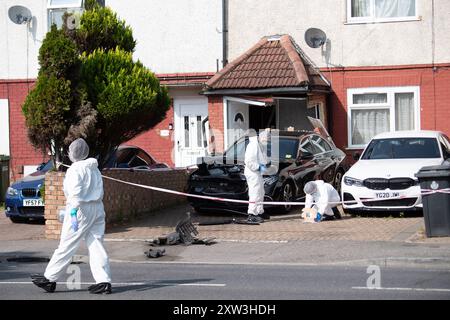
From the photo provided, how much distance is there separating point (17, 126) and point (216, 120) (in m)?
6.12

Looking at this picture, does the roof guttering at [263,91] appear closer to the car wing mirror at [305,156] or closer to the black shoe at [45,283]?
the car wing mirror at [305,156]

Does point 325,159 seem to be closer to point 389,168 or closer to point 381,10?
point 389,168

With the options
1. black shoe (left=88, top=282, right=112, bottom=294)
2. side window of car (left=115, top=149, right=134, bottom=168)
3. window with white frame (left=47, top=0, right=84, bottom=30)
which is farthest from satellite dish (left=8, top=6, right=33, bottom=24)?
black shoe (left=88, top=282, right=112, bottom=294)

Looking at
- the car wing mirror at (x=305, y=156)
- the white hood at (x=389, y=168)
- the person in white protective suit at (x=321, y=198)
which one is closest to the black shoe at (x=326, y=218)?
the person in white protective suit at (x=321, y=198)

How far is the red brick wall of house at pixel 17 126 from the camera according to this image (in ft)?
77.3

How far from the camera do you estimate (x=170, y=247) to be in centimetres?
1402

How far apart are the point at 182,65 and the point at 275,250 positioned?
408 inches

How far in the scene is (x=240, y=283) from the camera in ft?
34.2

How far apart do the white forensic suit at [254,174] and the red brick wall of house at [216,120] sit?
510 centimetres

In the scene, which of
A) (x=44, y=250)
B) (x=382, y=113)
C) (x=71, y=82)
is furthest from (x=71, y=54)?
(x=382, y=113)

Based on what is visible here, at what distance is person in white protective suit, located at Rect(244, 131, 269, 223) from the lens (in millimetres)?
16062

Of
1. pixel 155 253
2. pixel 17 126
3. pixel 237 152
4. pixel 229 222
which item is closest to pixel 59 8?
pixel 17 126

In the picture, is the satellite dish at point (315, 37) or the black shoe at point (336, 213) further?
the satellite dish at point (315, 37)
